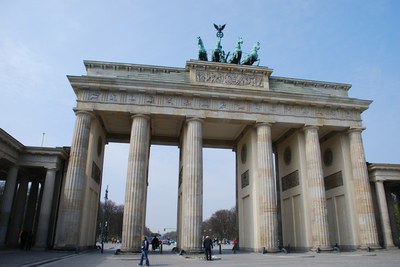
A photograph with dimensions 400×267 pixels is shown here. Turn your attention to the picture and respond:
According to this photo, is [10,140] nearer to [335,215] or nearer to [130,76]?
[130,76]

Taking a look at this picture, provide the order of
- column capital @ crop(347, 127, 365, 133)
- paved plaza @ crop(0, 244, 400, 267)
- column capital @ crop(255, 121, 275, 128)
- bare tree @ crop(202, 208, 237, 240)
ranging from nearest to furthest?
paved plaza @ crop(0, 244, 400, 267), column capital @ crop(255, 121, 275, 128), column capital @ crop(347, 127, 365, 133), bare tree @ crop(202, 208, 237, 240)

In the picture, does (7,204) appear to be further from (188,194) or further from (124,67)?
(124,67)

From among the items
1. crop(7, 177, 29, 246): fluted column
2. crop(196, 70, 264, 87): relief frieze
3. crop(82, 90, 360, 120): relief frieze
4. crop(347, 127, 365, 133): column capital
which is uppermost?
crop(196, 70, 264, 87): relief frieze

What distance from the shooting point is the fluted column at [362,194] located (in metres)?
25.9

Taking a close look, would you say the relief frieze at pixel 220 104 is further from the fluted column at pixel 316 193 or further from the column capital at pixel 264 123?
the fluted column at pixel 316 193

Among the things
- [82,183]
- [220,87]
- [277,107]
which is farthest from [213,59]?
[82,183]

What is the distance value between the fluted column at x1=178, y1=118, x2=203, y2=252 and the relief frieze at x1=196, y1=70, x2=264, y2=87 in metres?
4.04

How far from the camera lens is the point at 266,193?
2539cm

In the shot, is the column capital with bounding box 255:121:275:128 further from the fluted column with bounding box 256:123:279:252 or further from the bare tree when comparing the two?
the bare tree

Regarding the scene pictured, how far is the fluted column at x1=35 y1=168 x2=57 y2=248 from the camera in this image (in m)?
23.7

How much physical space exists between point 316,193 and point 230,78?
12115mm

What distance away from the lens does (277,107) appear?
91.7 feet

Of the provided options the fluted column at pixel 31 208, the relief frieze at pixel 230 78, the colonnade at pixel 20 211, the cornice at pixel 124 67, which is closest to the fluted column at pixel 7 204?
the colonnade at pixel 20 211

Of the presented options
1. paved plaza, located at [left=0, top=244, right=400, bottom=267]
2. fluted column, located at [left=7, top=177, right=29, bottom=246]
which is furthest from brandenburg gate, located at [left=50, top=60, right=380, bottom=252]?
fluted column, located at [left=7, top=177, right=29, bottom=246]
